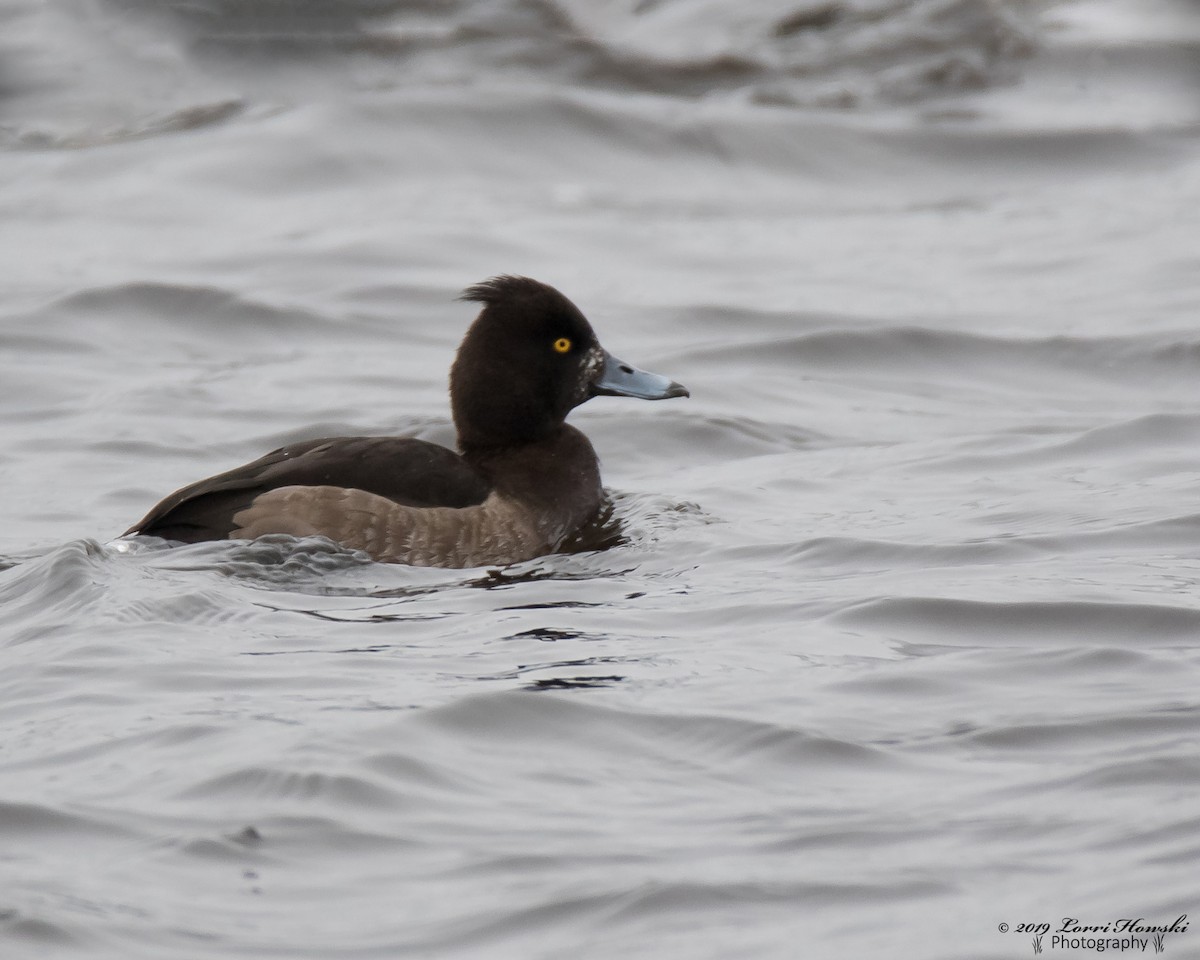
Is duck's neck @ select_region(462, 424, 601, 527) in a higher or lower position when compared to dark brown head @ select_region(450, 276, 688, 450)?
lower

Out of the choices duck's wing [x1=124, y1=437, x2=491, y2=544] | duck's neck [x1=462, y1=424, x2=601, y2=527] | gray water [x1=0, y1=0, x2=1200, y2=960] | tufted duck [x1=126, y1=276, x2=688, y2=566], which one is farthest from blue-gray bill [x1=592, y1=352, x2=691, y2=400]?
duck's wing [x1=124, y1=437, x2=491, y2=544]

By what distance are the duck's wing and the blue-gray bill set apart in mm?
918

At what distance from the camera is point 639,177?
47.8 feet

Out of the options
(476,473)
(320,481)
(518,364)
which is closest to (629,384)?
(518,364)

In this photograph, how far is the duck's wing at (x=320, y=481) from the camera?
21.4ft

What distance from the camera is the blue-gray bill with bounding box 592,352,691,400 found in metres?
7.63

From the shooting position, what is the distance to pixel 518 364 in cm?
734

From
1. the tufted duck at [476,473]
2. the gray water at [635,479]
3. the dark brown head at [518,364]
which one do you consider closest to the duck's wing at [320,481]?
the tufted duck at [476,473]

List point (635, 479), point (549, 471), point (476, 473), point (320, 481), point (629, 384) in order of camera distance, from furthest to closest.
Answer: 1. point (635, 479)
2. point (629, 384)
3. point (549, 471)
4. point (476, 473)
5. point (320, 481)

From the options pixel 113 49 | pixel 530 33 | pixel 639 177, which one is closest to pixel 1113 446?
pixel 639 177

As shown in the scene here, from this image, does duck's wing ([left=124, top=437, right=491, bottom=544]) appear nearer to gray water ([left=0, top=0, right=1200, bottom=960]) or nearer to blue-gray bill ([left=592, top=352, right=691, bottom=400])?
gray water ([left=0, top=0, right=1200, bottom=960])

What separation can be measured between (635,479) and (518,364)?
1378 millimetres

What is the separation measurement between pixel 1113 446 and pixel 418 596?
11.9 ft

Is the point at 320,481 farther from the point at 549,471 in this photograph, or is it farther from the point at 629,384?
the point at 629,384
